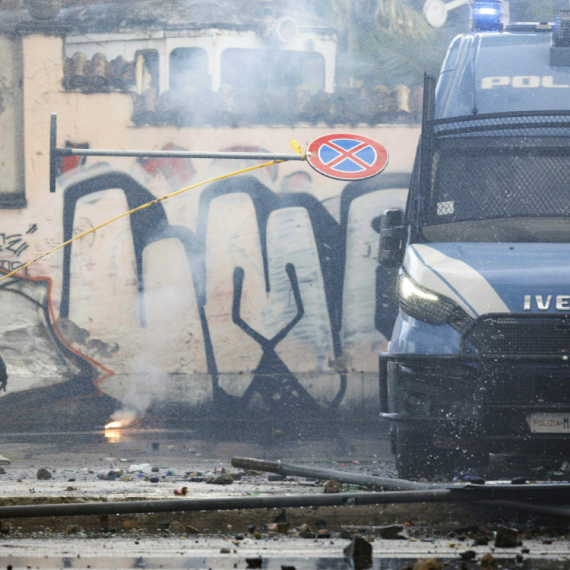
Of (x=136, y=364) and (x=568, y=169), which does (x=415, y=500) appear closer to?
(x=568, y=169)

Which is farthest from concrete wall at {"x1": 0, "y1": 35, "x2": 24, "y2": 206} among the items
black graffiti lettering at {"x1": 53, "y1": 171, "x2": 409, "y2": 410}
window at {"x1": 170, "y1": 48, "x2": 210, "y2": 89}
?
window at {"x1": 170, "y1": 48, "x2": 210, "y2": 89}

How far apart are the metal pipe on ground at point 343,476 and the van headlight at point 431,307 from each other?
1028 mm

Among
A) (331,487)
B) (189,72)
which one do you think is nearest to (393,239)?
(331,487)

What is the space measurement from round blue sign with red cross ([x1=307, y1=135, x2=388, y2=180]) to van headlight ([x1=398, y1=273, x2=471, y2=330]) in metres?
4.35

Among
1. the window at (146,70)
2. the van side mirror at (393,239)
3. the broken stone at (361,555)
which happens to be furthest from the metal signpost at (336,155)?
the broken stone at (361,555)

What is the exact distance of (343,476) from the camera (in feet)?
18.8

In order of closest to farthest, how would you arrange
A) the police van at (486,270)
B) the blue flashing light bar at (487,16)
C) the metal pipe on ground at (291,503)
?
the metal pipe on ground at (291,503)
the police van at (486,270)
the blue flashing light bar at (487,16)

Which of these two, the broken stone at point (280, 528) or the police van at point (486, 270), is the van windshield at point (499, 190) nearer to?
the police van at point (486, 270)

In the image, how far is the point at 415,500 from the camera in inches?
182

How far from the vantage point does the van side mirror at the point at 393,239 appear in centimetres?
709

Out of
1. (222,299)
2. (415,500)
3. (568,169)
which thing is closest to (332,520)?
(415,500)

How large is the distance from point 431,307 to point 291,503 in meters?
1.97

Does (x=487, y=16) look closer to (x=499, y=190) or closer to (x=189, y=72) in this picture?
(x=499, y=190)

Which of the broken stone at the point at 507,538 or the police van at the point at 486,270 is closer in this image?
the broken stone at the point at 507,538
